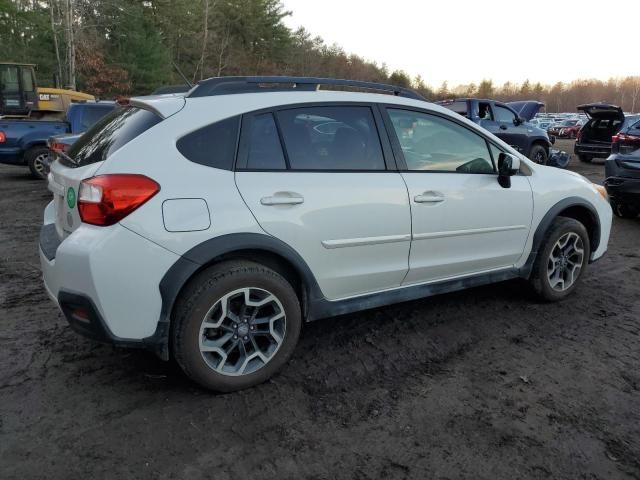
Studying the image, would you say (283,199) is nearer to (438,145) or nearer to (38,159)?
(438,145)

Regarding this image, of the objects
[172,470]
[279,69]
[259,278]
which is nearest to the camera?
[172,470]

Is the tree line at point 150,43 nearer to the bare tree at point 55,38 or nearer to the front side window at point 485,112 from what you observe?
the bare tree at point 55,38

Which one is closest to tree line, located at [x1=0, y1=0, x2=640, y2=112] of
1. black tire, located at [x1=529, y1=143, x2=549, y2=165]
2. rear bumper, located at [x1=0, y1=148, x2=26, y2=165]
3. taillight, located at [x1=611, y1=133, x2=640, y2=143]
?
rear bumper, located at [x1=0, y1=148, x2=26, y2=165]

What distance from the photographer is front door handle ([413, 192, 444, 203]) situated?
3.42 m

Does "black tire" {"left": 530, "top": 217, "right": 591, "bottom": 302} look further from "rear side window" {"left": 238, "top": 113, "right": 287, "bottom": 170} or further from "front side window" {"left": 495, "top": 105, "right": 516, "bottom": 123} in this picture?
"front side window" {"left": 495, "top": 105, "right": 516, "bottom": 123}

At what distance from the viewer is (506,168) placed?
379 cm

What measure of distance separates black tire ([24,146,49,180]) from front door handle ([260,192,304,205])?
403 inches

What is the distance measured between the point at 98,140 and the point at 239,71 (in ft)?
133

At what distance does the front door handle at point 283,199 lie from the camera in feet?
9.44

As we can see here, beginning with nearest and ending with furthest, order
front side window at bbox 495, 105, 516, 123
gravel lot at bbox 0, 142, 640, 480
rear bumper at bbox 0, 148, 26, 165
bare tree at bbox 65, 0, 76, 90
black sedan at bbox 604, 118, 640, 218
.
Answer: gravel lot at bbox 0, 142, 640, 480, black sedan at bbox 604, 118, 640, 218, rear bumper at bbox 0, 148, 26, 165, front side window at bbox 495, 105, 516, 123, bare tree at bbox 65, 0, 76, 90

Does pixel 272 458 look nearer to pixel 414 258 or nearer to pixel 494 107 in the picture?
pixel 414 258

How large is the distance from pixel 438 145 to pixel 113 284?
92.1 inches

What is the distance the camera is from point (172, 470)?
2316mm

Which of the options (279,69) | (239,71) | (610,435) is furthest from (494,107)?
(279,69)
